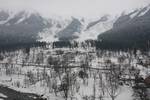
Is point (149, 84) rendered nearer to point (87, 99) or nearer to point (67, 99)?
point (87, 99)

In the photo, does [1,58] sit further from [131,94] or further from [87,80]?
[131,94]

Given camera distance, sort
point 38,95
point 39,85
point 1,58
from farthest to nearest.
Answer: point 1,58
point 39,85
point 38,95

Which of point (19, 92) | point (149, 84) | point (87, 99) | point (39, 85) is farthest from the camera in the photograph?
point (39, 85)

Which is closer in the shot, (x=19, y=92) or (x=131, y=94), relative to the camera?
(x=131, y=94)

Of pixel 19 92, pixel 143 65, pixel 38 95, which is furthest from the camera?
pixel 143 65

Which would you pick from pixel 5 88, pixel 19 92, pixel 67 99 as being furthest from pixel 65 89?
pixel 5 88

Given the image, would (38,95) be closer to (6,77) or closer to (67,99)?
(67,99)

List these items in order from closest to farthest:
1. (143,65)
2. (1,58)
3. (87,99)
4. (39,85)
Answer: (87,99) → (39,85) → (143,65) → (1,58)

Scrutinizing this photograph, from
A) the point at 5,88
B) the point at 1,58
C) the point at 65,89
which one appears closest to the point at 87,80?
the point at 65,89

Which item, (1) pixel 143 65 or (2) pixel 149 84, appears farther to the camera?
(1) pixel 143 65
